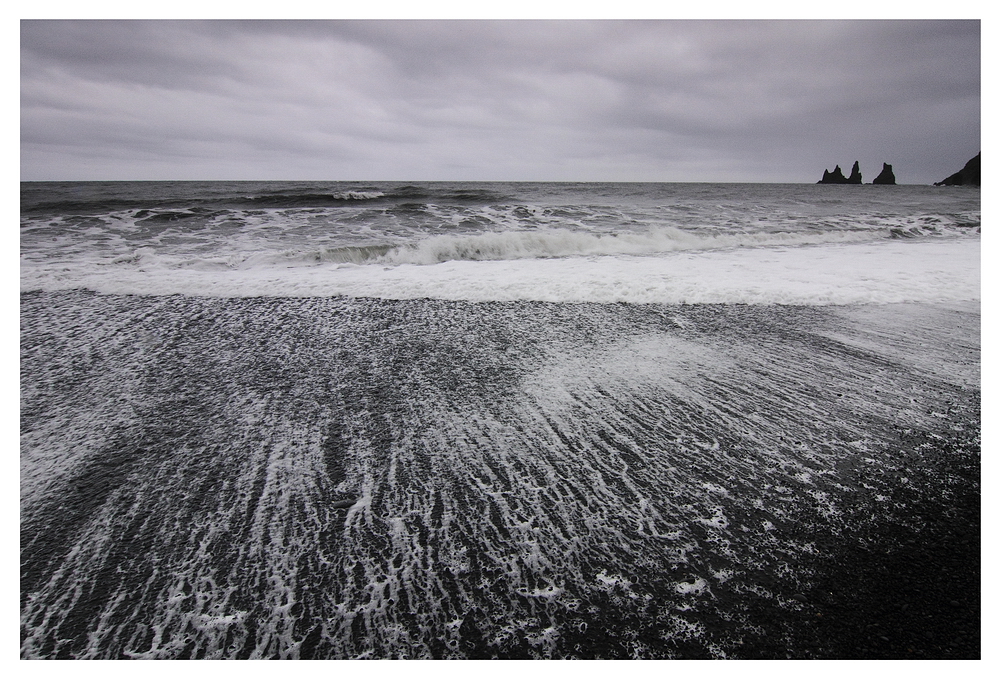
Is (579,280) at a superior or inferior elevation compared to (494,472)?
superior

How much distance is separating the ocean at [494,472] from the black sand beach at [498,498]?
0.01 metres

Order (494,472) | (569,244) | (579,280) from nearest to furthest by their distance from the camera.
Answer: (494,472), (579,280), (569,244)

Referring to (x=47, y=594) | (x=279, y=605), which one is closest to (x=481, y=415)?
(x=279, y=605)

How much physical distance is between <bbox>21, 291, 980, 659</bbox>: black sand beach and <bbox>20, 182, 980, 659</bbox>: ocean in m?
0.01

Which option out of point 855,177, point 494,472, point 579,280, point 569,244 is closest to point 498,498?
point 494,472

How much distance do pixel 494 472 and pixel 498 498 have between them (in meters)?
0.16

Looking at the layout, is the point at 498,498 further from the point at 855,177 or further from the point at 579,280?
the point at 855,177

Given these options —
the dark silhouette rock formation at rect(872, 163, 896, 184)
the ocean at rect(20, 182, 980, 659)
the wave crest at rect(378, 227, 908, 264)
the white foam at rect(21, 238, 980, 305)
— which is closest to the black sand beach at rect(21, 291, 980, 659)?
A: the ocean at rect(20, 182, 980, 659)

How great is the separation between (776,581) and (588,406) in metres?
1.15

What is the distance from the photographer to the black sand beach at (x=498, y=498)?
1271 millimetres

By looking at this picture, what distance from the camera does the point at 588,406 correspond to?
2.42 m

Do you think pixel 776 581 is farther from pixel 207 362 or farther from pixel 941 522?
pixel 207 362

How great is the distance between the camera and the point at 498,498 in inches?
69.0

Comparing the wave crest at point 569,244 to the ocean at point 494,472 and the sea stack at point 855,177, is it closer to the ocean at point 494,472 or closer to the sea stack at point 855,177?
the ocean at point 494,472
